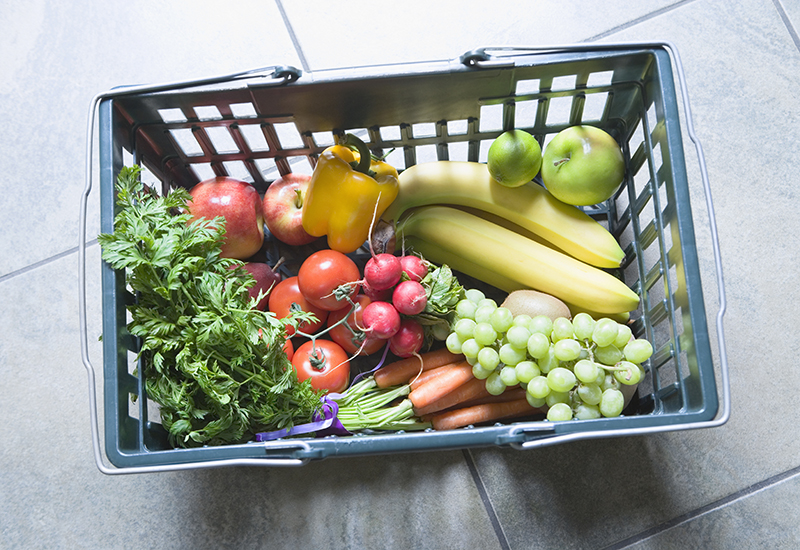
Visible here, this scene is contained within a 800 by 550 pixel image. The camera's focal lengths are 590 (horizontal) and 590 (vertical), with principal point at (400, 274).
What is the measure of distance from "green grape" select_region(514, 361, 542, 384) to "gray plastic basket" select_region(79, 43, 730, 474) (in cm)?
8

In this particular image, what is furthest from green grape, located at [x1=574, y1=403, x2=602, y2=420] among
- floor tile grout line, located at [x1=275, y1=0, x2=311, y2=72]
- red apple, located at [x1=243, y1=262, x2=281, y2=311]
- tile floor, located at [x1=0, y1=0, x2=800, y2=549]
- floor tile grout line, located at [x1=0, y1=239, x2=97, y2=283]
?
floor tile grout line, located at [x1=0, y1=239, x2=97, y2=283]

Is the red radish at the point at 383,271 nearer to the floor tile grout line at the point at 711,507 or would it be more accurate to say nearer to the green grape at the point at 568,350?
the green grape at the point at 568,350

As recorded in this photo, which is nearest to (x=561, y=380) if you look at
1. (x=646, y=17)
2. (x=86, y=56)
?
(x=646, y=17)

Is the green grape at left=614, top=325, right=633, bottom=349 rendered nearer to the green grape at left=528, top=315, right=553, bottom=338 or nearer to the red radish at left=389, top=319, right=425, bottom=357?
the green grape at left=528, top=315, right=553, bottom=338

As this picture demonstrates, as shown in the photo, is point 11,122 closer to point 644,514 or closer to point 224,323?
point 224,323

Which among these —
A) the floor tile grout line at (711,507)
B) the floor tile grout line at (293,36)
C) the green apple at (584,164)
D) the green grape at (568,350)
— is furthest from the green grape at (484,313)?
the floor tile grout line at (293,36)

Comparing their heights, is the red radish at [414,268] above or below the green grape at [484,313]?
above

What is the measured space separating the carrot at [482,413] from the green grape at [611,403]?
136 mm

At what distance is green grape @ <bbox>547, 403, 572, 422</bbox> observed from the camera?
2.61 ft

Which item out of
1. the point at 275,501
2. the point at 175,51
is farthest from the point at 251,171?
the point at 275,501

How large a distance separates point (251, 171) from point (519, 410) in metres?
0.61

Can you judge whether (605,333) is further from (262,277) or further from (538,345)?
(262,277)

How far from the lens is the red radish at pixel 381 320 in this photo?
0.85 meters

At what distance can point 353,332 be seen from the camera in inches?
35.1
